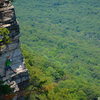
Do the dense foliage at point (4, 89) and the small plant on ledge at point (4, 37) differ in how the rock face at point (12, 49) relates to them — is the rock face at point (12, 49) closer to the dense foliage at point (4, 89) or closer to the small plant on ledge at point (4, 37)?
the small plant on ledge at point (4, 37)

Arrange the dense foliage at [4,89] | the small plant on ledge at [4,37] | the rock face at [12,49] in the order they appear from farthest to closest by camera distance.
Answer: the rock face at [12,49] → the small plant on ledge at [4,37] → the dense foliage at [4,89]

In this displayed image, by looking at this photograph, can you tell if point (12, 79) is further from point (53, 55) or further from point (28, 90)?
point (53, 55)

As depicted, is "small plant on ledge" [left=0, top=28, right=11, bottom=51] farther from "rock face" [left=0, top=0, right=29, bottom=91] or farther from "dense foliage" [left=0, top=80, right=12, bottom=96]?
"dense foliage" [left=0, top=80, right=12, bottom=96]

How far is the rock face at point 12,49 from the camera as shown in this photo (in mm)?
20984

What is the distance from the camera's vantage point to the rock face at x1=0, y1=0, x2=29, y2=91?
826 inches

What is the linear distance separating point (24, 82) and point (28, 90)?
0.78 m

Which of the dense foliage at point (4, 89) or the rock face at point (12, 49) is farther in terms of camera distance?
the rock face at point (12, 49)

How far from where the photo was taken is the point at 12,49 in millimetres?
21703

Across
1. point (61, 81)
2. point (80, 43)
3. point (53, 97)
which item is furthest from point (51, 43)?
point (53, 97)

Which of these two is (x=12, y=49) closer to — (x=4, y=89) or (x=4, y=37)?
(x=4, y=37)

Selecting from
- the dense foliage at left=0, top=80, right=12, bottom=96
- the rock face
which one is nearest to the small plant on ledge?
the rock face

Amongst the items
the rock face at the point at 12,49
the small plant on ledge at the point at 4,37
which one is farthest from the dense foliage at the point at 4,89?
the small plant on ledge at the point at 4,37

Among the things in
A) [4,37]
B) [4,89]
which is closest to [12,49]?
[4,37]

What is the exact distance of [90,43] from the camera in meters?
189
